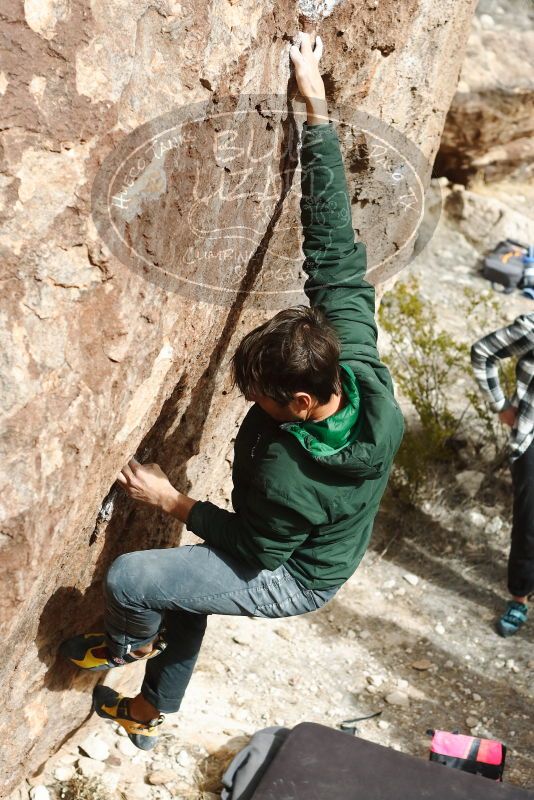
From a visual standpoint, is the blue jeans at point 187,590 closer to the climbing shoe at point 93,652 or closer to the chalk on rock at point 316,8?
the climbing shoe at point 93,652

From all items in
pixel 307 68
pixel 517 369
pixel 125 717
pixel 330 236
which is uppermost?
pixel 307 68

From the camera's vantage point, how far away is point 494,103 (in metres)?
7.71

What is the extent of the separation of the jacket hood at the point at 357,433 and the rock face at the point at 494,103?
19.7ft

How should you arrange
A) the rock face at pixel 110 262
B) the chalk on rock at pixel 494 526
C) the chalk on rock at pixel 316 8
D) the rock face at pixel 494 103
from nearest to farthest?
1. the rock face at pixel 110 262
2. the chalk on rock at pixel 316 8
3. the chalk on rock at pixel 494 526
4. the rock face at pixel 494 103

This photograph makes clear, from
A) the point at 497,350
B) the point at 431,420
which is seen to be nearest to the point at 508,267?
the point at 431,420

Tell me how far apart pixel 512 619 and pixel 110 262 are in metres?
2.99

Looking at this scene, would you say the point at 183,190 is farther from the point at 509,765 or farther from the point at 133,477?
the point at 509,765

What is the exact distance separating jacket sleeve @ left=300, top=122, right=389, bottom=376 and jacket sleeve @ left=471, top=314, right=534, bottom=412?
136 centimetres

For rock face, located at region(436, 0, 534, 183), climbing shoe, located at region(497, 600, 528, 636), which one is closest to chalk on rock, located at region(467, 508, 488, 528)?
climbing shoe, located at region(497, 600, 528, 636)

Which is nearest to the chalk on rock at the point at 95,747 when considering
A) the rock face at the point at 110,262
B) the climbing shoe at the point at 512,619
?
the rock face at the point at 110,262

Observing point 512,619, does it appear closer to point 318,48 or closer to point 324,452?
point 324,452

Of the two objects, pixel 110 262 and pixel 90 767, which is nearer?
pixel 110 262

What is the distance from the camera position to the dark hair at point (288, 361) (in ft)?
7.00

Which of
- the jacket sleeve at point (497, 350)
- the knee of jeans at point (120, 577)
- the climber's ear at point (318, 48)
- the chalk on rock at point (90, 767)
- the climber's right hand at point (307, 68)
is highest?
the climber's ear at point (318, 48)
